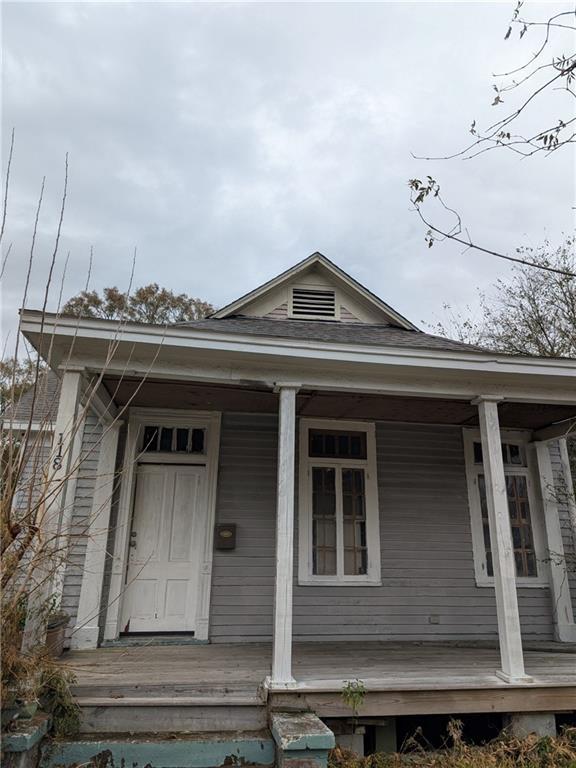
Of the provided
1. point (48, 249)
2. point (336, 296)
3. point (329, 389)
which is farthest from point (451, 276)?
point (48, 249)

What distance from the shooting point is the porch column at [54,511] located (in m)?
2.73

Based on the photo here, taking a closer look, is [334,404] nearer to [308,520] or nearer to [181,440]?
[308,520]

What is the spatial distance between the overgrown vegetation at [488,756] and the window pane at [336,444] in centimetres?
284

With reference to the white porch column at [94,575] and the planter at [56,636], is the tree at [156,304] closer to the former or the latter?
the white porch column at [94,575]

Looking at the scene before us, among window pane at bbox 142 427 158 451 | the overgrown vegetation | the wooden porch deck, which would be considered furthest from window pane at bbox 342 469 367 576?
window pane at bbox 142 427 158 451

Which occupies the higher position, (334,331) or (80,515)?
(334,331)

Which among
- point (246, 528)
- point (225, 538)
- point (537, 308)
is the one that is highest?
point (537, 308)

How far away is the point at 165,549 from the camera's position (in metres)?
5.28

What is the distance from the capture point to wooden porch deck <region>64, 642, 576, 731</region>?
3.35 m

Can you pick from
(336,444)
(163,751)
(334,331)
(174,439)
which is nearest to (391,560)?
(336,444)

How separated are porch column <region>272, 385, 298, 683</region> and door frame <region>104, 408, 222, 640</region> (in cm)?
172

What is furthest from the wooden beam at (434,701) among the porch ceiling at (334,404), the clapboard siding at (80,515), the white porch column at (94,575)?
the clapboard siding at (80,515)

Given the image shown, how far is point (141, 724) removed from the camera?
10.7 ft

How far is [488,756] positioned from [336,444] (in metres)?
3.22
